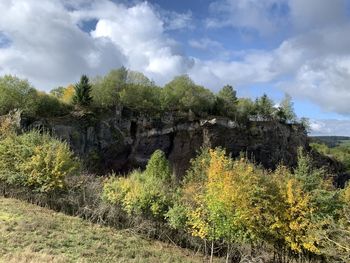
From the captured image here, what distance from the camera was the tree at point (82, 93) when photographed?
65.8 meters

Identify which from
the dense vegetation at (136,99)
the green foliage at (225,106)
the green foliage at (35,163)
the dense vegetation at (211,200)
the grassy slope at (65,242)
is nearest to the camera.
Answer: the grassy slope at (65,242)

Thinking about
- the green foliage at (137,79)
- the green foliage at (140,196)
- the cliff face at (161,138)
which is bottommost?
the green foliage at (140,196)

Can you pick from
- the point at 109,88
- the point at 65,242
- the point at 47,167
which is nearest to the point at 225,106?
the point at 109,88

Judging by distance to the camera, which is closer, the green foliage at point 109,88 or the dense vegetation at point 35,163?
the dense vegetation at point 35,163

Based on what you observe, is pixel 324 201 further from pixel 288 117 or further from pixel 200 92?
pixel 288 117

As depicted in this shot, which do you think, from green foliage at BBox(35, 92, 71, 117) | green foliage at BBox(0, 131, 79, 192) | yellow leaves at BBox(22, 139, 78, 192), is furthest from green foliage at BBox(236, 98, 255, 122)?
yellow leaves at BBox(22, 139, 78, 192)

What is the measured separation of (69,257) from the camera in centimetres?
1877

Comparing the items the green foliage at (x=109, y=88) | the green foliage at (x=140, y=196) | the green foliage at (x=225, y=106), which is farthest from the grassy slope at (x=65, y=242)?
the green foliage at (x=225, y=106)

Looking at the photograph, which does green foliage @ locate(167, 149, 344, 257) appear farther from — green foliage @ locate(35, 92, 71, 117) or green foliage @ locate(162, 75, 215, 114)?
green foliage @ locate(162, 75, 215, 114)

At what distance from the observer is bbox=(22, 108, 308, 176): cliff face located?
207 ft

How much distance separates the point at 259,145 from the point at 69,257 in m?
64.8

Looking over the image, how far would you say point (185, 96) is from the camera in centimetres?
7506

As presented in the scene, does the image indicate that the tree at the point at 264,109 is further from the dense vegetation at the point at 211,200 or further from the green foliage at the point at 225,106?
the dense vegetation at the point at 211,200

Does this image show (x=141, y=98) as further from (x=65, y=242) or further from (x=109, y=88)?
(x=65, y=242)
